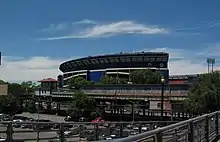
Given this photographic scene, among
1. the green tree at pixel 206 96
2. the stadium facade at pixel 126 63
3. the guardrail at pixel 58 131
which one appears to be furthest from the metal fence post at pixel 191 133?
the stadium facade at pixel 126 63

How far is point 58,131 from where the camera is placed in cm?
1340

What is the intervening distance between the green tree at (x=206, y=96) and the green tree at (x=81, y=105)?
44533 millimetres

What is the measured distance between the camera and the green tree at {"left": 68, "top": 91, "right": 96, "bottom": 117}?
10281cm

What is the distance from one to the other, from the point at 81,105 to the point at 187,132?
93339 millimetres

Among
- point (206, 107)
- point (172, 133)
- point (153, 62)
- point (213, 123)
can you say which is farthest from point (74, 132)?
point (153, 62)

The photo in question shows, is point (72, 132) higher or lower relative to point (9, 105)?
higher

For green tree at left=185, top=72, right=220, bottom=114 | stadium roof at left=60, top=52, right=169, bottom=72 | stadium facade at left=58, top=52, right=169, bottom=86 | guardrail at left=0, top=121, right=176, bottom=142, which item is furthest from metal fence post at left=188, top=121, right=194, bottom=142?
stadium roof at left=60, top=52, right=169, bottom=72

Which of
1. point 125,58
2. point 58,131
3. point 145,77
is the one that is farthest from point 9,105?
point 58,131

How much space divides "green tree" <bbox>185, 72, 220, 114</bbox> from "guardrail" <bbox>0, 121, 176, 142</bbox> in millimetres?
39464

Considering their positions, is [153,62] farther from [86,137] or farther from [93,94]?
[86,137]

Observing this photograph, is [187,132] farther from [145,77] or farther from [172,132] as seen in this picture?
[145,77]

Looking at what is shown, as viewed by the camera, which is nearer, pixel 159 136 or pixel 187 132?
pixel 159 136

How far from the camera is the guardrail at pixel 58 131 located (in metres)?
11.8

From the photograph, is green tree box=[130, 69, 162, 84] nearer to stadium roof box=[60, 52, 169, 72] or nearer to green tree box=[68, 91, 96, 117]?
stadium roof box=[60, 52, 169, 72]
